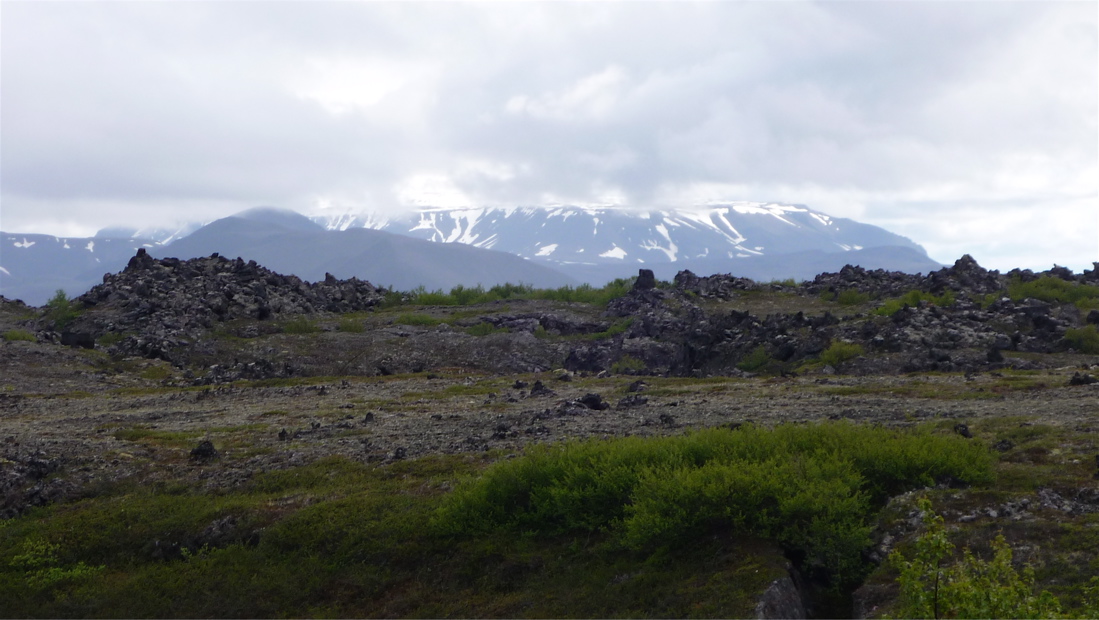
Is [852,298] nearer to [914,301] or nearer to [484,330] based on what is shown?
[914,301]

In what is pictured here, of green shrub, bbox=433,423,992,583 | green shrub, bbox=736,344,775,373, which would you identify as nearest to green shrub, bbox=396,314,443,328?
green shrub, bbox=736,344,775,373

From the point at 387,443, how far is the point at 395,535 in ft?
19.2

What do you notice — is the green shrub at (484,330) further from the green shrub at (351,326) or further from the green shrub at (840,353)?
the green shrub at (840,353)

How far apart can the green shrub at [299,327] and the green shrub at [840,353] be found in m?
27.1

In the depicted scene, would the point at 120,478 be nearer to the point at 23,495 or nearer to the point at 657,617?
the point at 23,495

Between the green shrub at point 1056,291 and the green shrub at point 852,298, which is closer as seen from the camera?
the green shrub at point 1056,291

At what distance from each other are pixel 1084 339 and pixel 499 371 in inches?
969

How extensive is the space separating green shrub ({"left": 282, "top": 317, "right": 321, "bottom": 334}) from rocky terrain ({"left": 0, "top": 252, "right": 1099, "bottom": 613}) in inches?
6.7

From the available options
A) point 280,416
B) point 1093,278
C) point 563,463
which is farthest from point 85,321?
point 1093,278

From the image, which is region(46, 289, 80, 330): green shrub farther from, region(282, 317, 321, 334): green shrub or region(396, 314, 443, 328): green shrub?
region(396, 314, 443, 328): green shrub

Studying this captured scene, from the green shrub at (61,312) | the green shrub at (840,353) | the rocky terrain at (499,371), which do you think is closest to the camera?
the rocky terrain at (499,371)

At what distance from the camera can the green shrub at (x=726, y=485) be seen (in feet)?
35.0

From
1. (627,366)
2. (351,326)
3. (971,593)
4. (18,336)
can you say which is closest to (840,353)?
(627,366)

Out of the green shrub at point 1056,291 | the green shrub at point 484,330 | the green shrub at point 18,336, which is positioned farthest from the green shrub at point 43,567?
the green shrub at point 1056,291
